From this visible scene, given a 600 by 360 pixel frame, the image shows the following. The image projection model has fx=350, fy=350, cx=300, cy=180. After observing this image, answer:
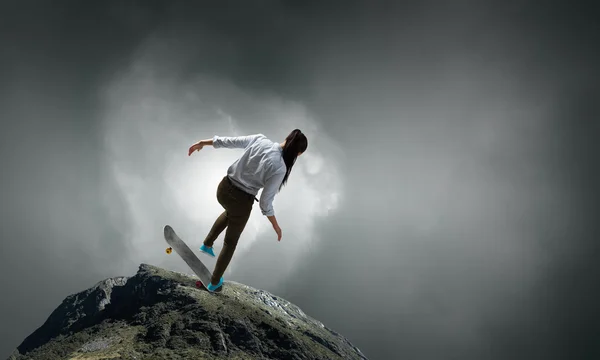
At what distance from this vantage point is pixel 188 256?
37.1 ft

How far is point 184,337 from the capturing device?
15225 centimetres

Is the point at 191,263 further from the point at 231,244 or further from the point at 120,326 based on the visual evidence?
the point at 120,326

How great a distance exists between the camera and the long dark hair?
8.66m

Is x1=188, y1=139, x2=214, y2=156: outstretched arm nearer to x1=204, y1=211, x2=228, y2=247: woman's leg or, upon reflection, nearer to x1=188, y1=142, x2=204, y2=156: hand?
x1=188, y1=142, x2=204, y2=156: hand

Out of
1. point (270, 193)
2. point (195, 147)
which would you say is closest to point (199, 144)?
point (195, 147)

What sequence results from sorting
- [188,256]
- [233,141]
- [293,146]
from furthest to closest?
[188,256], [233,141], [293,146]

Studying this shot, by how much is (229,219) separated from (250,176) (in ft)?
4.79

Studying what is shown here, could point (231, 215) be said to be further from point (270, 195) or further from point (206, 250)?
point (206, 250)

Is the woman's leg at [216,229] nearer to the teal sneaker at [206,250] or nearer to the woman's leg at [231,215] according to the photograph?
the teal sneaker at [206,250]

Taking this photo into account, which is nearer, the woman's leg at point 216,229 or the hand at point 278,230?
the hand at point 278,230

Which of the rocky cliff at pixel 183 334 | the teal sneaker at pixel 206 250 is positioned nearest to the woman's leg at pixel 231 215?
the teal sneaker at pixel 206 250

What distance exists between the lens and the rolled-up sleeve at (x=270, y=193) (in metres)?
8.59

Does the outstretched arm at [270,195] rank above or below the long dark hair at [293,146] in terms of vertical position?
below

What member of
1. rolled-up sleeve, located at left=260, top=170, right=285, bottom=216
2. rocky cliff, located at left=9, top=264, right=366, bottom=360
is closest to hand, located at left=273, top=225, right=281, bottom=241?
rolled-up sleeve, located at left=260, top=170, right=285, bottom=216
